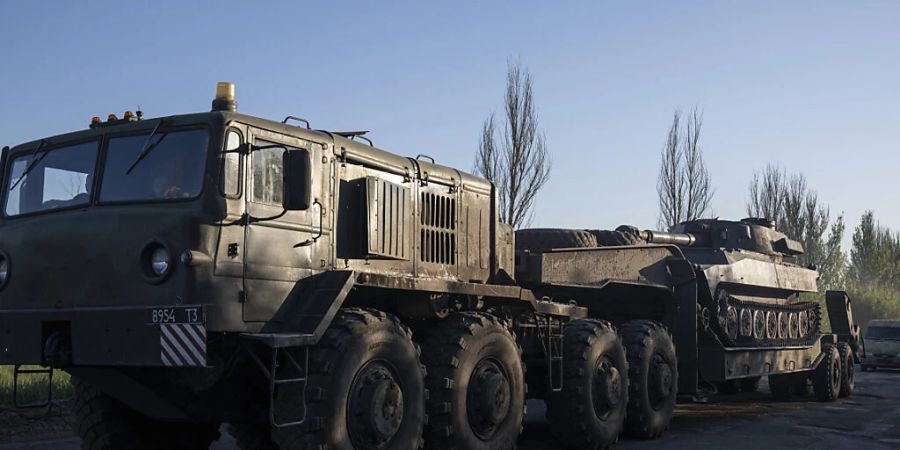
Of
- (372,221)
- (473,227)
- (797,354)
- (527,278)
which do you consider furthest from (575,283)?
(797,354)

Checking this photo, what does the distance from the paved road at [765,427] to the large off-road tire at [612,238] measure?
2507mm

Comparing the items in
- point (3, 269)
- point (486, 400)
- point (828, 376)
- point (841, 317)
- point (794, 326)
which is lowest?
point (828, 376)

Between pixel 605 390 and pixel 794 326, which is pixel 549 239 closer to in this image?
pixel 605 390

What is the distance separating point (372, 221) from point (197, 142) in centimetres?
178

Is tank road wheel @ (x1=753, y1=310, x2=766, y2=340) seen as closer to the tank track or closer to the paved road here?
the tank track

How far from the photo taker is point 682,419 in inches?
535

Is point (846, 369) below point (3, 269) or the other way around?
below

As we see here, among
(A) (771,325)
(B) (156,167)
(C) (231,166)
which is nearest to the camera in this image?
(C) (231,166)

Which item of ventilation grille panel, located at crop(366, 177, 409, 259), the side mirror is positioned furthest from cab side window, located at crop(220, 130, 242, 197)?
ventilation grille panel, located at crop(366, 177, 409, 259)

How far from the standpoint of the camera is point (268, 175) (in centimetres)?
755

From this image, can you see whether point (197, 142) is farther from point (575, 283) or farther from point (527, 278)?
point (575, 283)

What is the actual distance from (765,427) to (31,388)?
9.36 metres

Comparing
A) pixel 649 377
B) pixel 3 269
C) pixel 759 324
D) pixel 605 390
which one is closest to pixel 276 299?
A: pixel 3 269

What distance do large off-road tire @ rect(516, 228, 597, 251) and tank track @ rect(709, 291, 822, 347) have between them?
116 inches
